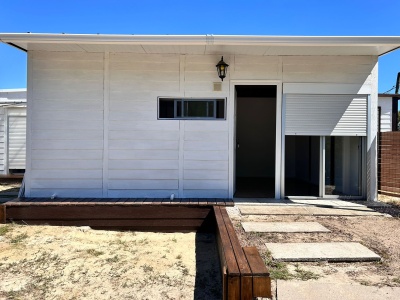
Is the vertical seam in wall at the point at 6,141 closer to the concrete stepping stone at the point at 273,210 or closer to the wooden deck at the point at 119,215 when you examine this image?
the wooden deck at the point at 119,215

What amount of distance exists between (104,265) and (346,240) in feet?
8.53

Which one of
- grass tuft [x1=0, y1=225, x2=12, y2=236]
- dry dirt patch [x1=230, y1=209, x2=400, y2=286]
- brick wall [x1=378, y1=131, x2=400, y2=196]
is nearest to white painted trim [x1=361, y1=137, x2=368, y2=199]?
brick wall [x1=378, y1=131, x2=400, y2=196]

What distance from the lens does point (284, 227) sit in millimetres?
3650

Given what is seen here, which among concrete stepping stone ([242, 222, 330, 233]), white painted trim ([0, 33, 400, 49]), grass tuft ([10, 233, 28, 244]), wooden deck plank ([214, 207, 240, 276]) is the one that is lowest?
grass tuft ([10, 233, 28, 244])

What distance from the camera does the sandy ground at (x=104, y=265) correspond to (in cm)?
265

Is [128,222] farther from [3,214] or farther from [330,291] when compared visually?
[330,291]

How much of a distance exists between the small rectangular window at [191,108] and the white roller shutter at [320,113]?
3.80 feet

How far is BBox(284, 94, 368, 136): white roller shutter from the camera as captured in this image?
5.04 m

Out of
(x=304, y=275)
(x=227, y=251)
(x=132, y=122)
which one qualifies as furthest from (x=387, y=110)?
(x=227, y=251)

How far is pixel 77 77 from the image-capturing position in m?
4.94

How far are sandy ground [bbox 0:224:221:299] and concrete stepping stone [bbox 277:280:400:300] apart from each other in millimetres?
712

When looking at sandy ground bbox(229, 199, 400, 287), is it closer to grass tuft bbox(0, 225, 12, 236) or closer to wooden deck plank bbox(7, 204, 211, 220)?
wooden deck plank bbox(7, 204, 211, 220)

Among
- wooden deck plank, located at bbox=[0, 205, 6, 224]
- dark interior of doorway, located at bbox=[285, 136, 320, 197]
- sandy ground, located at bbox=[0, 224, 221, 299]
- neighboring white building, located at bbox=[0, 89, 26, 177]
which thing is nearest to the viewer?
sandy ground, located at bbox=[0, 224, 221, 299]

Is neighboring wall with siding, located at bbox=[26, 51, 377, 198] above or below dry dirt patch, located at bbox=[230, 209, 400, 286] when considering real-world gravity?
above
